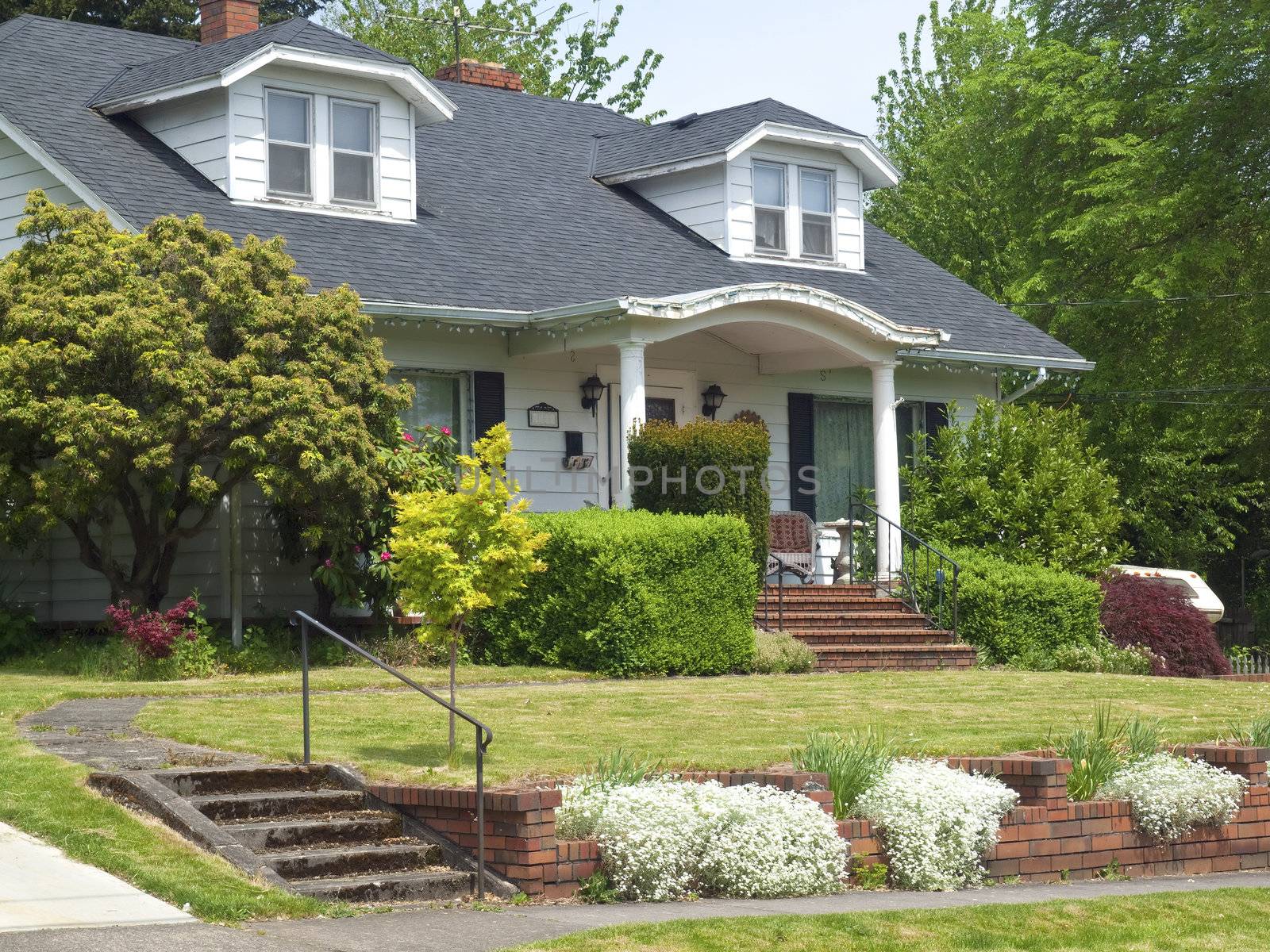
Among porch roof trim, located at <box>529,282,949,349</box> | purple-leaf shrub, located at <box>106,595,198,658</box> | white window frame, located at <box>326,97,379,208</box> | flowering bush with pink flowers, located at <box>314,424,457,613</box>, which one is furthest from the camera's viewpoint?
white window frame, located at <box>326,97,379,208</box>

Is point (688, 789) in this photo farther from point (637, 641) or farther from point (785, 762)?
point (637, 641)

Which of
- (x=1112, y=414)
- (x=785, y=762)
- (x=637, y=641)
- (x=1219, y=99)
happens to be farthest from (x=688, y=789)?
(x=1112, y=414)

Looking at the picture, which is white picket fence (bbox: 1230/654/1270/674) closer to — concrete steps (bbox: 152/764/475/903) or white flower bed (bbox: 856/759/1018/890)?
white flower bed (bbox: 856/759/1018/890)

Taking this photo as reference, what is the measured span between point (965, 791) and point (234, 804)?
13.1 ft

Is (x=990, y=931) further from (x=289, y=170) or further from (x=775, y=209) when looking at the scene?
(x=775, y=209)

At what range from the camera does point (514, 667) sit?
16.3m

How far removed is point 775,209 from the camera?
2305cm

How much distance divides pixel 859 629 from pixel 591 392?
13.7 feet

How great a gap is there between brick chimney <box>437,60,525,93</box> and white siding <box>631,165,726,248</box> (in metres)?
4.49

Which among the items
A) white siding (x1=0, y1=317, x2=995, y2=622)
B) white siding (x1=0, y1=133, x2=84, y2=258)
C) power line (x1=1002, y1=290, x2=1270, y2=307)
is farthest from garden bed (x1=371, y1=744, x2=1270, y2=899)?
power line (x1=1002, y1=290, x2=1270, y2=307)

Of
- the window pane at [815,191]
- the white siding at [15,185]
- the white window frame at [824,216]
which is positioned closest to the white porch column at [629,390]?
the white window frame at [824,216]

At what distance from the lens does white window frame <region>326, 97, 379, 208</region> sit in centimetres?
1981

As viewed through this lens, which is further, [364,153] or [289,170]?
[364,153]

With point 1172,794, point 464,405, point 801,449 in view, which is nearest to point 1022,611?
point 801,449
